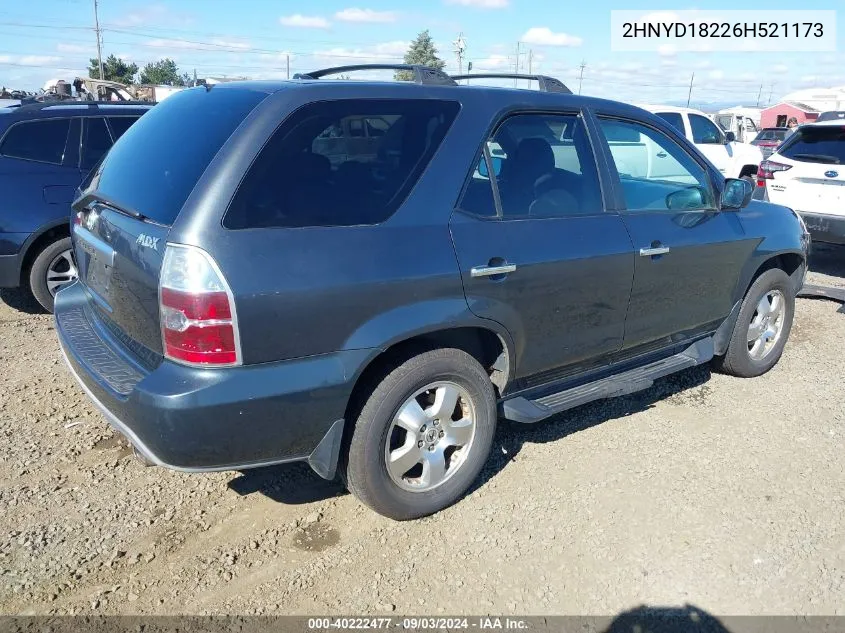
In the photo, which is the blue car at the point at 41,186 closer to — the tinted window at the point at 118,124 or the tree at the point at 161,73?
the tinted window at the point at 118,124

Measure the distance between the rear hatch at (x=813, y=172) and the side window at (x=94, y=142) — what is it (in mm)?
7115

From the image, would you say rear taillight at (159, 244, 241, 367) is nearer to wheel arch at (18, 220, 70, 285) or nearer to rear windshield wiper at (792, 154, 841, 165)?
wheel arch at (18, 220, 70, 285)

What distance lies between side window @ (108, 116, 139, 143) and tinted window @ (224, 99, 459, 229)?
13.9 feet

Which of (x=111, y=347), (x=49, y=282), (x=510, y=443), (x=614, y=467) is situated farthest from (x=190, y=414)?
(x=49, y=282)

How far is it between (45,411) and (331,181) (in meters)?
2.56

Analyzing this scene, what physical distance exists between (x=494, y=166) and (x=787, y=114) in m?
50.0

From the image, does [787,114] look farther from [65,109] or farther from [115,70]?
[115,70]

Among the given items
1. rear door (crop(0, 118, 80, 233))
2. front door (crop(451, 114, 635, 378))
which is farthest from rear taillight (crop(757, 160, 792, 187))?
rear door (crop(0, 118, 80, 233))

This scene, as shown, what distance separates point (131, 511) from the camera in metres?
3.12

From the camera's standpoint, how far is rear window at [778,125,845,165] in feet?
25.0

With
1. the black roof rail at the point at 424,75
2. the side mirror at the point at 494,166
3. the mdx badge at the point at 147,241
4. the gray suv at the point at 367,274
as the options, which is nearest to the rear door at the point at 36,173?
the gray suv at the point at 367,274

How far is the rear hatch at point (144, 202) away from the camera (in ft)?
8.27

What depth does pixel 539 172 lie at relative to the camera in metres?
3.34

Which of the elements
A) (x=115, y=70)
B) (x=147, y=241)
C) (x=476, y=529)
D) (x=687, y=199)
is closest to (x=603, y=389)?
(x=476, y=529)
